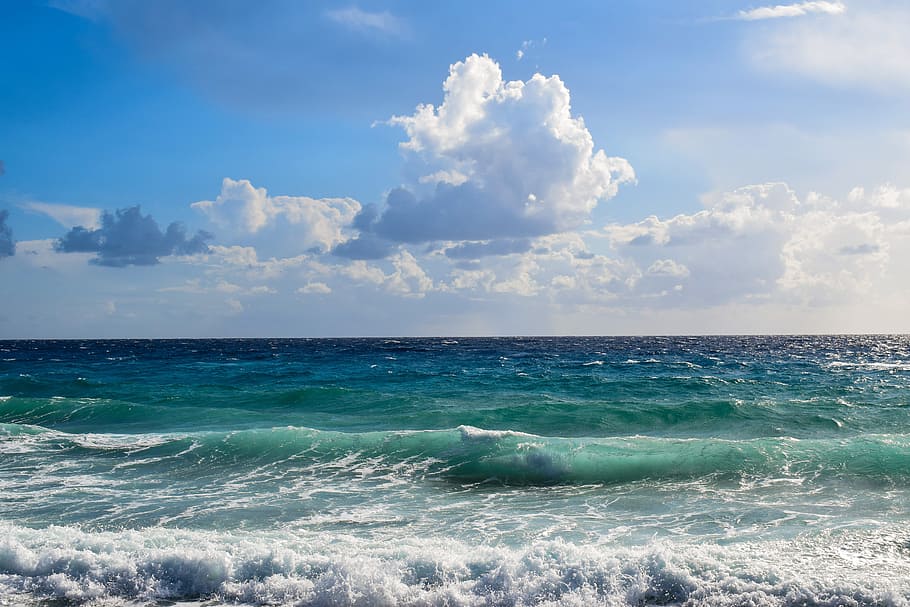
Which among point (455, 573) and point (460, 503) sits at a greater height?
point (455, 573)

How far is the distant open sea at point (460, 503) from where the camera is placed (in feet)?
28.1

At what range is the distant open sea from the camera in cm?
855

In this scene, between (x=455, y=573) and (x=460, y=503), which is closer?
(x=455, y=573)

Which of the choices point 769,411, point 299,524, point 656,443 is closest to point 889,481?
point 656,443

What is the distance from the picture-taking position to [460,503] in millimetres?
13148

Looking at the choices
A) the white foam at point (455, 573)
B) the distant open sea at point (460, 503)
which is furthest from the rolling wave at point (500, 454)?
the white foam at point (455, 573)

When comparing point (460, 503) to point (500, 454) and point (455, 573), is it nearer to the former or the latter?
point (500, 454)

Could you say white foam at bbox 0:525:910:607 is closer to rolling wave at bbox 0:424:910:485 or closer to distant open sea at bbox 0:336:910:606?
distant open sea at bbox 0:336:910:606

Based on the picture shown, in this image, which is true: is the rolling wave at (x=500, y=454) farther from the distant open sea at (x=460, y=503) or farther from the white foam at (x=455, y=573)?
the white foam at (x=455, y=573)

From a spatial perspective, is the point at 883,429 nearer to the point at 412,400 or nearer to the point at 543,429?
the point at 543,429

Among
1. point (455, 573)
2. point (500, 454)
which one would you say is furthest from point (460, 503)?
point (455, 573)

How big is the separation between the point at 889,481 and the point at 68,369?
55688 millimetres

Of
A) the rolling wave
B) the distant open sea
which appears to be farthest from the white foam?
the rolling wave

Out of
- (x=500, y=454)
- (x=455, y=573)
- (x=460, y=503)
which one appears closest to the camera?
(x=455, y=573)
